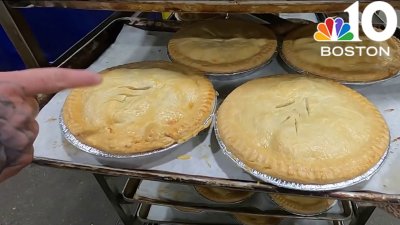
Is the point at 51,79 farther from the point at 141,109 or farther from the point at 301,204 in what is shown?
the point at 301,204

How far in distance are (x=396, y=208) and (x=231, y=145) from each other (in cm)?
72

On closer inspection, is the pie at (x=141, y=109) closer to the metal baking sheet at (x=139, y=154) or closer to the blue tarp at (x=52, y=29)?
the metal baking sheet at (x=139, y=154)

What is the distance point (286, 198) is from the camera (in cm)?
155

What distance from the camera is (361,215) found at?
5.14 feet

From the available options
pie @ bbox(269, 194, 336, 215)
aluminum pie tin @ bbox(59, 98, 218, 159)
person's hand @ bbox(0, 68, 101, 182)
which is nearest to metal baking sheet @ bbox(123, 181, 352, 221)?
pie @ bbox(269, 194, 336, 215)

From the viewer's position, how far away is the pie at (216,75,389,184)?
1057 millimetres

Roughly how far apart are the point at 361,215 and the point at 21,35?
164 centimetres

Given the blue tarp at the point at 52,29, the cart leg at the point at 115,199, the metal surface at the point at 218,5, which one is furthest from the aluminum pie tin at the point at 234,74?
the blue tarp at the point at 52,29

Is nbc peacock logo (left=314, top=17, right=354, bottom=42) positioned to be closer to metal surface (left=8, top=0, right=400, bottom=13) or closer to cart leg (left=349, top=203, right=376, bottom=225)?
metal surface (left=8, top=0, right=400, bottom=13)

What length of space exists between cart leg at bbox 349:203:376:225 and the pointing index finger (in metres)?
1.32

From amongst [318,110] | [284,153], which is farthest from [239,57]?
[284,153]

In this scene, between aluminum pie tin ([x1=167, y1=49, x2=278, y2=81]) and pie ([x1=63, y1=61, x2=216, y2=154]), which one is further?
aluminum pie tin ([x1=167, y1=49, x2=278, y2=81])

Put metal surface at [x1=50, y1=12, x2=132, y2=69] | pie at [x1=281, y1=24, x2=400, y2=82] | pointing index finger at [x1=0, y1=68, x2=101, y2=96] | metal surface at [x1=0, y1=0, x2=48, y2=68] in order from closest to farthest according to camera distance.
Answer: pointing index finger at [x1=0, y1=68, x2=101, y2=96] < metal surface at [x1=0, y1=0, x2=48, y2=68] < pie at [x1=281, y1=24, x2=400, y2=82] < metal surface at [x1=50, y1=12, x2=132, y2=69]

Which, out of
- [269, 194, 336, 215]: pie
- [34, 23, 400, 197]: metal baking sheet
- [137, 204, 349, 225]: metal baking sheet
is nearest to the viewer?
[34, 23, 400, 197]: metal baking sheet
